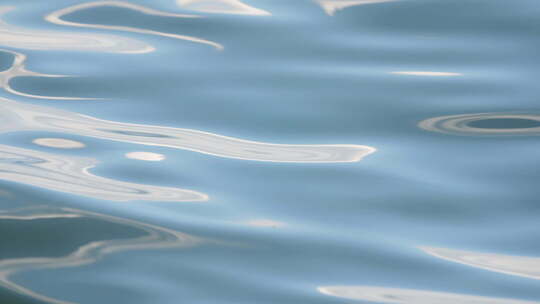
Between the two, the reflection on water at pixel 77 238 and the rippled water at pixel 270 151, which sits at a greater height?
the rippled water at pixel 270 151

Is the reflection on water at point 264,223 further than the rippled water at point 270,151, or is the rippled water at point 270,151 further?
the reflection on water at point 264,223

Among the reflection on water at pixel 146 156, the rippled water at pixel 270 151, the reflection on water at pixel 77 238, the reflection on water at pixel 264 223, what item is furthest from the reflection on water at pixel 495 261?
the reflection on water at pixel 146 156

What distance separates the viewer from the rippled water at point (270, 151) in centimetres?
133

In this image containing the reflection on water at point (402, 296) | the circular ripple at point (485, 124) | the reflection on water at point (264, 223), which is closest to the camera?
the reflection on water at point (402, 296)

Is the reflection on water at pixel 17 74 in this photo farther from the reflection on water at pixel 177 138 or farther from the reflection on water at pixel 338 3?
the reflection on water at pixel 338 3

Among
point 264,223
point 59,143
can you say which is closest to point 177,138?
point 59,143

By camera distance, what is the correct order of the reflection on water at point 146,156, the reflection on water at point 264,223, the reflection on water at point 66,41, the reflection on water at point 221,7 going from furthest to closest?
1. the reflection on water at point 221,7
2. the reflection on water at point 66,41
3. the reflection on water at point 146,156
4. the reflection on water at point 264,223

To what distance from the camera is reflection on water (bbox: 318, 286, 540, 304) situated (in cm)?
129

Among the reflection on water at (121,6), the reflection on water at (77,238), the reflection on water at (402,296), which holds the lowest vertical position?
the reflection on water at (402,296)

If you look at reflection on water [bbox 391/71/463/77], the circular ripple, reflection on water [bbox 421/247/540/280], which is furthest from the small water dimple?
reflection on water [bbox 421/247/540/280]

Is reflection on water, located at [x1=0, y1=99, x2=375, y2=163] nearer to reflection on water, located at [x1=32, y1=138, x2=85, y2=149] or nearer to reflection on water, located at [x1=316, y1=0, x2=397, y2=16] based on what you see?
reflection on water, located at [x1=32, y1=138, x2=85, y2=149]

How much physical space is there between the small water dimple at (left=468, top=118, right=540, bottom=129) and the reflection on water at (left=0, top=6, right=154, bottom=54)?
0.76m

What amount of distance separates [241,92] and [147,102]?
194 millimetres

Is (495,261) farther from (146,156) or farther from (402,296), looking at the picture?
(146,156)
